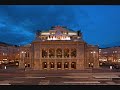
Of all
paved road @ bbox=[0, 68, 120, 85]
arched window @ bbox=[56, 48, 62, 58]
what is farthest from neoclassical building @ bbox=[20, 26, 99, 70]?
paved road @ bbox=[0, 68, 120, 85]

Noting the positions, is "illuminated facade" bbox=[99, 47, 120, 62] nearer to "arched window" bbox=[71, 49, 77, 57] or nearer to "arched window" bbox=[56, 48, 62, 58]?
"arched window" bbox=[71, 49, 77, 57]

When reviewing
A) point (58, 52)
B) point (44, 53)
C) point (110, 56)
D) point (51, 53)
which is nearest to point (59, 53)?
point (58, 52)

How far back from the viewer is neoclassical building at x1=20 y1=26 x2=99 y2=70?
139 ft

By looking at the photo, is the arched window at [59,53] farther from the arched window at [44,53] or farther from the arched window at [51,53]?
the arched window at [44,53]

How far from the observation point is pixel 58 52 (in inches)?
1725

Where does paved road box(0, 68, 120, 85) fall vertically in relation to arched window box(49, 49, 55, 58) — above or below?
below

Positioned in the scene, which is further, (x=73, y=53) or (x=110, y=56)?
(x=110, y=56)

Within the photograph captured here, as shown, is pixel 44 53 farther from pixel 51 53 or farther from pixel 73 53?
pixel 73 53

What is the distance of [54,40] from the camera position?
43.6 m
